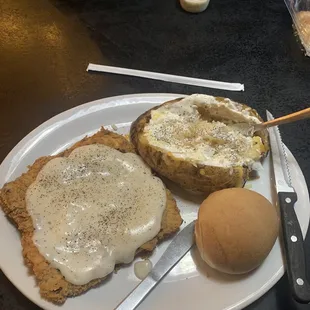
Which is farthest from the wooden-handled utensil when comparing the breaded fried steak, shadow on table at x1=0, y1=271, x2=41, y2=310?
shadow on table at x1=0, y1=271, x2=41, y2=310

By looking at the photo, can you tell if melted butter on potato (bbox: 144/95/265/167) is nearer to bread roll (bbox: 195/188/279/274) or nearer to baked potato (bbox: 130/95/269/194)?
baked potato (bbox: 130/95/269/194)

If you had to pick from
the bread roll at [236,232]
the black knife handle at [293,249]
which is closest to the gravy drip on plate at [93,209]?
the bread roll at [236,232]

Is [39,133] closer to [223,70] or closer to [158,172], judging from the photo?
[158,172]

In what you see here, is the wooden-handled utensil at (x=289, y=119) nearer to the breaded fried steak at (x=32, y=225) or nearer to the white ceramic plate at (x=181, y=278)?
the white ceramic plate at (x=181, y=278)

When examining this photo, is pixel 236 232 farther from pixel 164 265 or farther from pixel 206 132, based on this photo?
pixel 206 132

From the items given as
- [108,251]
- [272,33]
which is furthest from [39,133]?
[272,33]

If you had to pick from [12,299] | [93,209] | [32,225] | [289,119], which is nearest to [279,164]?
[289,119]
